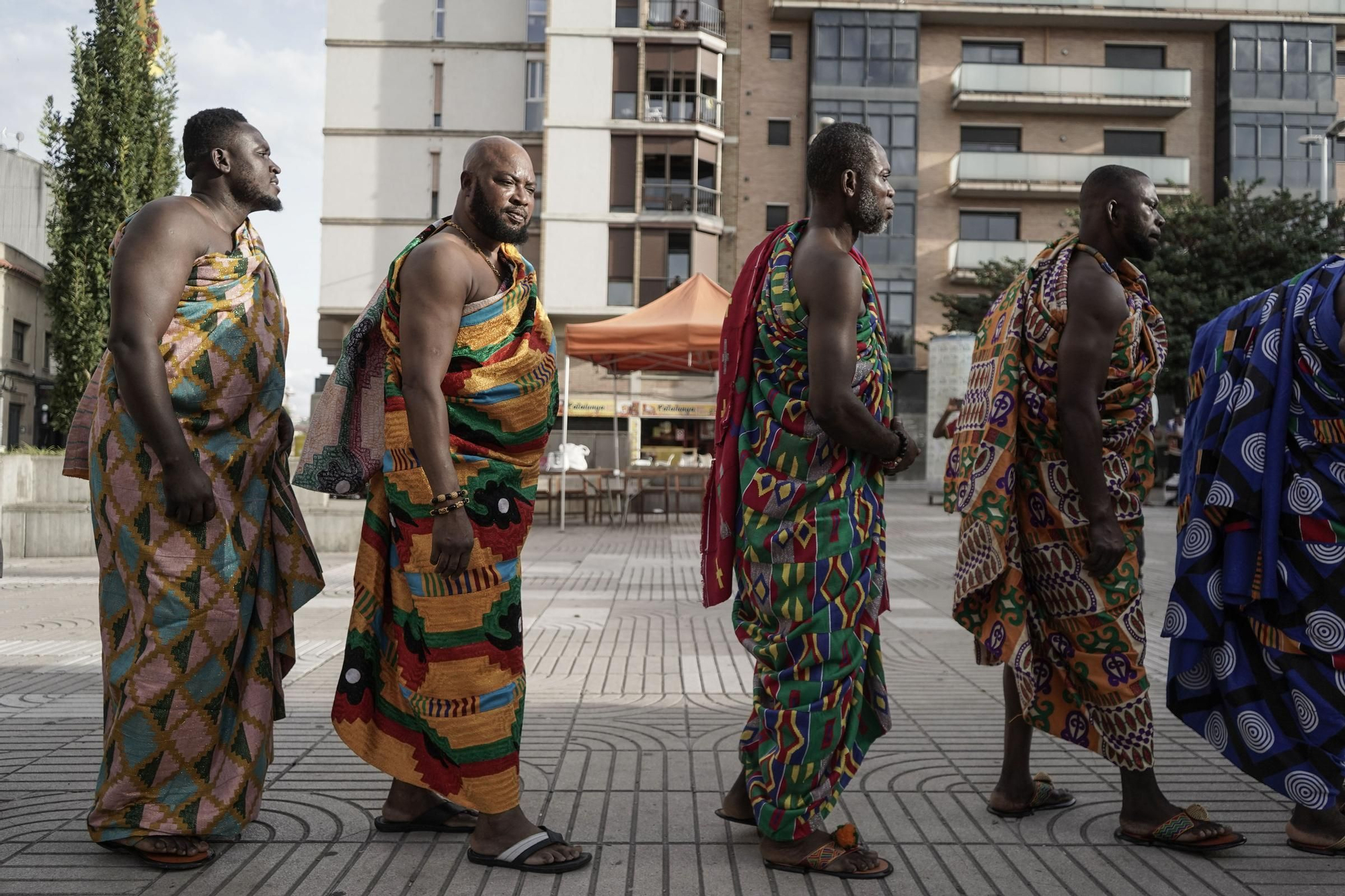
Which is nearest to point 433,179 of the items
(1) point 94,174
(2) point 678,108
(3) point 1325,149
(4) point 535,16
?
(4) point 535,16

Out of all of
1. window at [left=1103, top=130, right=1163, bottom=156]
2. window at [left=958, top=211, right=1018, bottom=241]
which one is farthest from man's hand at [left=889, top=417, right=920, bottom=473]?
window at [left=1103, top=130, right=1163, bottom=156]

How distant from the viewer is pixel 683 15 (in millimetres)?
36188

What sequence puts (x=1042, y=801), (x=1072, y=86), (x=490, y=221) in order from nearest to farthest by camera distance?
(x=490, y=221), (x=1042, y=801), (x=1072, y=86)

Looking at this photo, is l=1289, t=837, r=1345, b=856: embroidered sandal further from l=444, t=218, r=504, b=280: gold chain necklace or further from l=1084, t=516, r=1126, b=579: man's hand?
l=444, t=218, r=504, b=280: gold chain necklace

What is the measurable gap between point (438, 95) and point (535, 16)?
4.14 metres

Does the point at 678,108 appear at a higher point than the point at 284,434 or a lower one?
higher

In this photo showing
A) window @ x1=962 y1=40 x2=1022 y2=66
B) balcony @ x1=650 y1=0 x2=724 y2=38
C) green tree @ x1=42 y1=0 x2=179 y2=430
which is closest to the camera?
green tree @ x1=42 y1=0 x2=179 y2=430

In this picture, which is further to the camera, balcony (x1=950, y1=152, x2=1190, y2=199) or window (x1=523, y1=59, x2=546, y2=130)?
window (x1=523, y1=59, x2=546, y2=130)

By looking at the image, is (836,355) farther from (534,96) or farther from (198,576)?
(534,96)

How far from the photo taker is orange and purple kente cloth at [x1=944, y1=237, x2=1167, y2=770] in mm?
3268

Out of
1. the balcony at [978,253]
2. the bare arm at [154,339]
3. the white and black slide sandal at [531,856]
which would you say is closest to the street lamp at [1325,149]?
the balcony at [978,253]

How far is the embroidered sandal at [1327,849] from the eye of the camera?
306 centimetres

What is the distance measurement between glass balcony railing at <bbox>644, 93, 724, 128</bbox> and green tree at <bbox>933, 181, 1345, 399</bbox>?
45.9ft

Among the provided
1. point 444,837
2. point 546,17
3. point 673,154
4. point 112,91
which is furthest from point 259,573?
point 546,17
